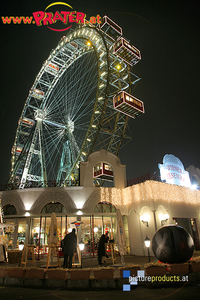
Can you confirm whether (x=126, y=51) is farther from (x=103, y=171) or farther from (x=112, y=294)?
(x=112, y=294)

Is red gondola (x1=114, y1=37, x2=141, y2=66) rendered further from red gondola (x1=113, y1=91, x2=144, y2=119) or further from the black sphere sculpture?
the black sphere sculpture

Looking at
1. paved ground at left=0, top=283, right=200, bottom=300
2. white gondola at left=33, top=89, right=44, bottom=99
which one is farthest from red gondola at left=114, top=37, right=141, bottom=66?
paved ground at left=0, top=283, right=200, bottom=300

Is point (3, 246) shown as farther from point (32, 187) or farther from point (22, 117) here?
point (22, 117)

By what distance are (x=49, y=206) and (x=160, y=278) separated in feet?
39.2

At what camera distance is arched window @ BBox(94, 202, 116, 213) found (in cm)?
1728

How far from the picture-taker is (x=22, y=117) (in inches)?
1380

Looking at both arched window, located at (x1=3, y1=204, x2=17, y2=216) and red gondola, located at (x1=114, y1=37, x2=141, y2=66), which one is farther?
red gondola, located at (x1=114, y1=37, x2=141, y2=66)

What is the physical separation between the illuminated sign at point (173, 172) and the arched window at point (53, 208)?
8.62m

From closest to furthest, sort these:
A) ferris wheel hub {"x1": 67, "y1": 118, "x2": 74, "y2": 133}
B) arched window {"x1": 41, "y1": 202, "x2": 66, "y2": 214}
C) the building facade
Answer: the building facade, arched window {"x1": 41, "y1": 202, "x2": 66, "y2": 214}, ferris wheel hub {"x1": 67, "y1": 118, "x2": 74, "y2": 133}

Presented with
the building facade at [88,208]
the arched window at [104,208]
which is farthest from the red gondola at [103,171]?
the arched window at [104,208]

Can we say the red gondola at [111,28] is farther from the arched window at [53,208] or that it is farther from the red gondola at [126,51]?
the arched window at [53,208]

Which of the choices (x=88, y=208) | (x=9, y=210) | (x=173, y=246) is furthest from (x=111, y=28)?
(x=173, y=246)

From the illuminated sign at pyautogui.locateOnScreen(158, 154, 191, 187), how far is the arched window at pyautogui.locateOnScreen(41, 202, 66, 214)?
28.3ft

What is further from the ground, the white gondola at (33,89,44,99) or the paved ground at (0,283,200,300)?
the white gondola at (33,89,44,99)
